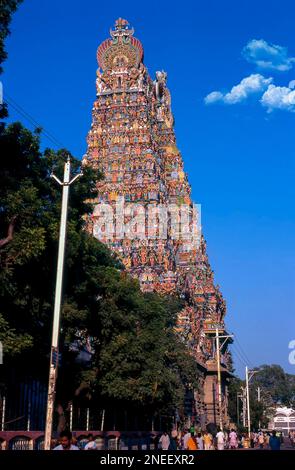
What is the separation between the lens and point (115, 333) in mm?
31938

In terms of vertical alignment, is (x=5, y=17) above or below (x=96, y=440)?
above

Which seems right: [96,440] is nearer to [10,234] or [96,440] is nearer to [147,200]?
[10,234]

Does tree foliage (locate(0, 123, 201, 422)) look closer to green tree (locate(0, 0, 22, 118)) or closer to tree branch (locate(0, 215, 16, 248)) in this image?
tree branch (locate(0, 215, 16, 248))

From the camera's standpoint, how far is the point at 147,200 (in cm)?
7438

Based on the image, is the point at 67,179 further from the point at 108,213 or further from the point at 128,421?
the point at 108,213

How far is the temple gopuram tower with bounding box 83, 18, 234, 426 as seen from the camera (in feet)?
236

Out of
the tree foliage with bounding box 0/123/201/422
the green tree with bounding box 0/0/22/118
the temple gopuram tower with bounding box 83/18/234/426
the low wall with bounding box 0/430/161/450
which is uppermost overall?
the temple gopuram tower with bounding box 83/18/234/426

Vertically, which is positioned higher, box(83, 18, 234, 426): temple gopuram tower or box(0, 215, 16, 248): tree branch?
box(83, 18, 234, 426): temple gopuram tower

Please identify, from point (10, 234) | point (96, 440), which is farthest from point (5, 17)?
point (96, 440)

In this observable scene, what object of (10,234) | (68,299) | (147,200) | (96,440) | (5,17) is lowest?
(96,440)

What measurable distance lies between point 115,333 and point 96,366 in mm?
1934

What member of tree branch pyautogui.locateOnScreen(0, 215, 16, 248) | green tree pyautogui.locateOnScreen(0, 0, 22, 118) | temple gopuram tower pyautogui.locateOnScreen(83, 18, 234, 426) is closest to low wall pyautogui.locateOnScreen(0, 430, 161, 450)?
tree branch pyautogui.locateOnScreen(0, 215, 16, 248)
